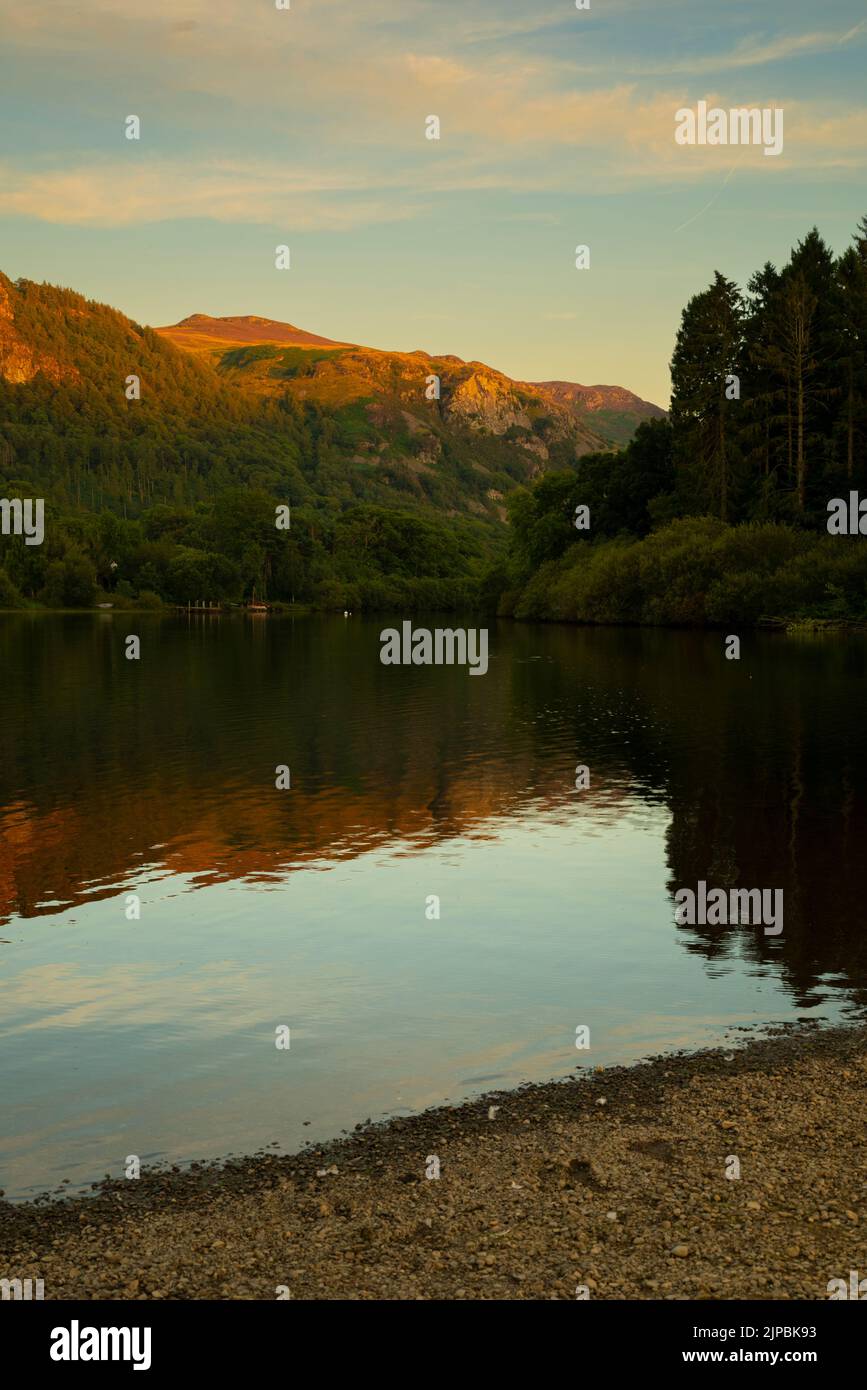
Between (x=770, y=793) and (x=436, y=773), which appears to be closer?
(x=770, y=793)

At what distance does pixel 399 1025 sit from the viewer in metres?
15.8

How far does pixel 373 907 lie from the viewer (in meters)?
22.3

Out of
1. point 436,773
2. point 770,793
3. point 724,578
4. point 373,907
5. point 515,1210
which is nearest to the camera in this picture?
point 515,1210

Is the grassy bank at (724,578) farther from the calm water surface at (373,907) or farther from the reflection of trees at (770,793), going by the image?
the calm water surface at (373,907)

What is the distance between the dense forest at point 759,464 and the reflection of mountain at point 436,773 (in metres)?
Result: 48.1

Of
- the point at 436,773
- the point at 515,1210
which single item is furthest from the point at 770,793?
the point at 515,1210

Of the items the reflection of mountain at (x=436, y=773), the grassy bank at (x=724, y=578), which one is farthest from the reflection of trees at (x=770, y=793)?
the grassy bank at (x=724, y=578)

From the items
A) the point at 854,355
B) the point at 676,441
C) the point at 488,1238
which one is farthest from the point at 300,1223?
the point at 676,441

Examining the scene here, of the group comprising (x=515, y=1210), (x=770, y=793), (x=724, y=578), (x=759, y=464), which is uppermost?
(x=759, y=464)

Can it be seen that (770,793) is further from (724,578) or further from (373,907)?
(724,578)

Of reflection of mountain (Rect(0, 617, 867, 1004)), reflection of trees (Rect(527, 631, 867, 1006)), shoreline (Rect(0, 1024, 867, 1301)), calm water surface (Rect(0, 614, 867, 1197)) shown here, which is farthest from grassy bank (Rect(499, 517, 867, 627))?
shoreline (Rect(0, 1024, 867, 1301))

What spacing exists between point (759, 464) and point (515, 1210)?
133 m

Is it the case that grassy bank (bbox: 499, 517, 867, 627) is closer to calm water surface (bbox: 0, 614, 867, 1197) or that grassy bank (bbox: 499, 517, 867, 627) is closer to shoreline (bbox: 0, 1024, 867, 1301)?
calm water surface (bbox: 0, 614, 867, 1197)
